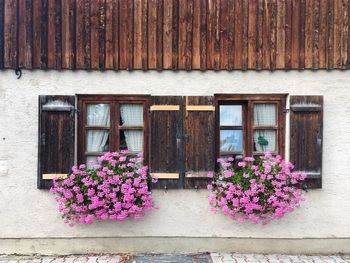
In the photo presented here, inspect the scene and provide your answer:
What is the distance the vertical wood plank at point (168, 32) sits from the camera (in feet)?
21.0

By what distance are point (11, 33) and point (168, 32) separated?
7.74 feet

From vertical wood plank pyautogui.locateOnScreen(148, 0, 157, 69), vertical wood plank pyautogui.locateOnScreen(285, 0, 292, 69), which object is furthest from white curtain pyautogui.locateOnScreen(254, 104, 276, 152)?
vertical wood plank pyautogui.locateOnScreen(148, 0, 157, 69)

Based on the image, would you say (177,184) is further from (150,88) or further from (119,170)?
(150,88)

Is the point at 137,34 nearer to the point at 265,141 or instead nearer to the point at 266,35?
the point at 266,35

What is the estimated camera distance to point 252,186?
6.03 metres

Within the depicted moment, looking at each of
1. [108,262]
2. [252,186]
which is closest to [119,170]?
[108,262]

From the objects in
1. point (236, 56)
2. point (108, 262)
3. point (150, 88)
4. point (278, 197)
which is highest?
point (236, 56)

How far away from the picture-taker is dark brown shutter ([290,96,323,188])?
6.32 metres

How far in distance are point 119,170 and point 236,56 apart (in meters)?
2.45

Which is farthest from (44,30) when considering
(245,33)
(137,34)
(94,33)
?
(245,33)

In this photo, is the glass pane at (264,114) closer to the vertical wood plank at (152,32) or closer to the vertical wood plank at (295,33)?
the vertical wood plank at (295,33)

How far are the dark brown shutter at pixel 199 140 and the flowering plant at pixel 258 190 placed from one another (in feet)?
0.57

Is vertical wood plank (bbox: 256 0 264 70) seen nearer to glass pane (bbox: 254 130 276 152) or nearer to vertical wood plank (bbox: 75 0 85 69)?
glass pane (bbox: 254 130 276 152)

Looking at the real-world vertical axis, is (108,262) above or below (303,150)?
below
